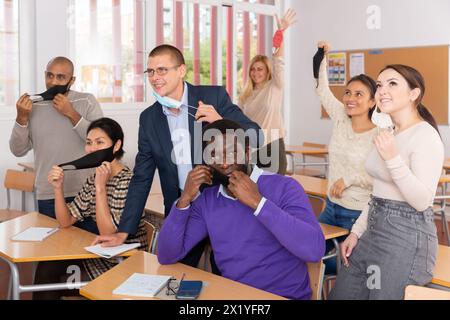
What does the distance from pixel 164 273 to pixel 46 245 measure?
779 millimetres

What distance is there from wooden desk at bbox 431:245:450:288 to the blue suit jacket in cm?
100

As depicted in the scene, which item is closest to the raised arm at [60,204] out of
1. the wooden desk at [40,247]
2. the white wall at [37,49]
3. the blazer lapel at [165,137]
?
the wooden desk at [40,247]

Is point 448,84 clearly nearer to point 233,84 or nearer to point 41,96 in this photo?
point 233,84

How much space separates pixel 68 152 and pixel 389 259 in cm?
246

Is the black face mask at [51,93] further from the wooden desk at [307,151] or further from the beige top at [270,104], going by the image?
the wooden desk at [307,151]

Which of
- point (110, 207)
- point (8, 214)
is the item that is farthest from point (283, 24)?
point (8, 214)

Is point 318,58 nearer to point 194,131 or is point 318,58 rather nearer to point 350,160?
point 350,160

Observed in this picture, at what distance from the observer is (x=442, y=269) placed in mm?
2406

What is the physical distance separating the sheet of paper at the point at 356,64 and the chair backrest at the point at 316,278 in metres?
5.83

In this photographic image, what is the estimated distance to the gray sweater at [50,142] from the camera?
12.8 ft

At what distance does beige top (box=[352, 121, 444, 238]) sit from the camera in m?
2.12

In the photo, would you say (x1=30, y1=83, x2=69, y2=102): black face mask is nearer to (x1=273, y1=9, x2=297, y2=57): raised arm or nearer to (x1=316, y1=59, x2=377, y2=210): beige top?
(x1=273, y1=9, x2=297, y2=57): raised arm

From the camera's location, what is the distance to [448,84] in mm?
6805

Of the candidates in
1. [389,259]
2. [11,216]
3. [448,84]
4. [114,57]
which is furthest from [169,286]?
[448,84]
